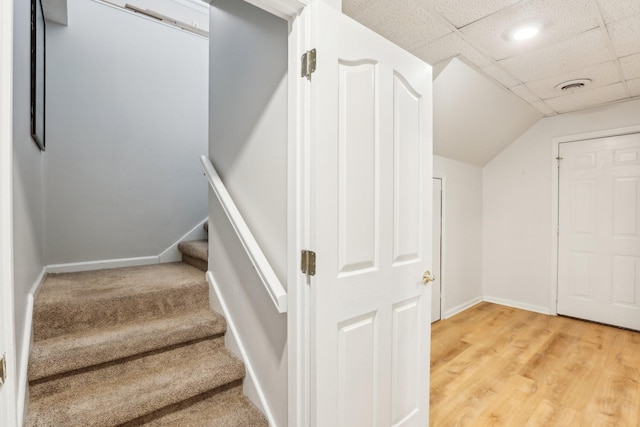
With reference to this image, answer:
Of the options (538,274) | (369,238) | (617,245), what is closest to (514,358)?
(538,274)

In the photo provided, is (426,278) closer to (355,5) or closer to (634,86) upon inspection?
(355,5)

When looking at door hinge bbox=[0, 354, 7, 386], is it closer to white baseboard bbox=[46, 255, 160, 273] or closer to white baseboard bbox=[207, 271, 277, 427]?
white baseboard bbox=[207, 271, 277, 427]

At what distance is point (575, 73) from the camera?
261 cm

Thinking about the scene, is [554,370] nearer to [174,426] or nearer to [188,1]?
[174,426]

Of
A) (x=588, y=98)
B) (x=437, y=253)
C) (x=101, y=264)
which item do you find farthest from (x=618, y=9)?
(x=101, y=264)

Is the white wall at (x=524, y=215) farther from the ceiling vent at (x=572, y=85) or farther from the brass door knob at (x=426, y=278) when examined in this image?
the brass door knob at (x=426, y=278)

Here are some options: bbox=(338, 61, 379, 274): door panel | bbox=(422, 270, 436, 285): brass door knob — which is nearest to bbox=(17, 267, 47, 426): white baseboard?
bbox=(338, 61, 379, 274): door panel

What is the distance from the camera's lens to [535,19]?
1.90 metres

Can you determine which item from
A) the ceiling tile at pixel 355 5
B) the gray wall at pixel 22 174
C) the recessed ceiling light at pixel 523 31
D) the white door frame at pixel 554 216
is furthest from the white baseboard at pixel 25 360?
the white door frame at pixel 554 216

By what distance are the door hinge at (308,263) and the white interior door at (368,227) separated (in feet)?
0.09

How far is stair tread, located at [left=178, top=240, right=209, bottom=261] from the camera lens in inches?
99.2

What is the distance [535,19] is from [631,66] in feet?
4.28

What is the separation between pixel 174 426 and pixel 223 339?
0.53m

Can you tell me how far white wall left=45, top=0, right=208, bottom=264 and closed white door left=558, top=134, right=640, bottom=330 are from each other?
161 inches
